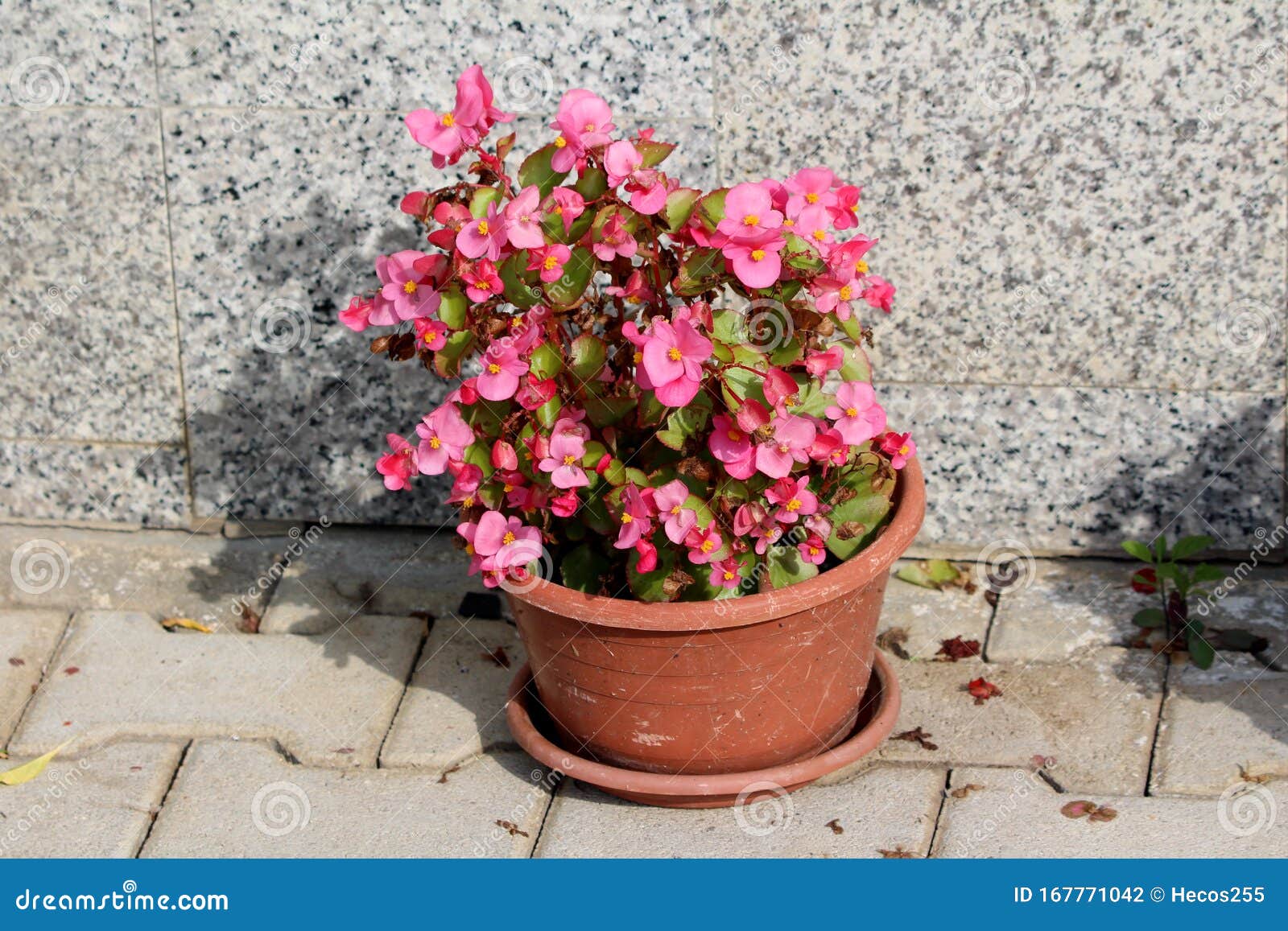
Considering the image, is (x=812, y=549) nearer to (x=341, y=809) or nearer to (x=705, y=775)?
(x=705, y=775)

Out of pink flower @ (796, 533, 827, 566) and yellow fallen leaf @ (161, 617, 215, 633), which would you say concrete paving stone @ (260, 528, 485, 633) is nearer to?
yellow fallen leaf @ (161, 617, 215, 633)

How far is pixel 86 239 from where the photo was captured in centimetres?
342

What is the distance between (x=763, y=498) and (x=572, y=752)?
2.40 feet

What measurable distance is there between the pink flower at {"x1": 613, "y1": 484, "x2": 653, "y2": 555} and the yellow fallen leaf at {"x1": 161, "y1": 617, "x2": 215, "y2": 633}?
1.35 meters

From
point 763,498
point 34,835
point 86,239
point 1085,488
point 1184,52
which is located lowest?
point 34,835

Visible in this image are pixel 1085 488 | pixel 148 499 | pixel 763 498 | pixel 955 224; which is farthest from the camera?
pixel 148 499

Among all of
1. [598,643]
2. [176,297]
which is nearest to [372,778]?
[598,643]

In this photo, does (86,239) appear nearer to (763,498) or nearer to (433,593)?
(433,593)

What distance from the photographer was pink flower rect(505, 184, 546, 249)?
7.79 feet

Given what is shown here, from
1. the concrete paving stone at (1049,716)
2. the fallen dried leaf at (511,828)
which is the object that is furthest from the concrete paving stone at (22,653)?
the concrete paving stone at (1049,716)

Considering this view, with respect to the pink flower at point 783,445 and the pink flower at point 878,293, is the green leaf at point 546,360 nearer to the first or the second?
the pink flower at point 783,445

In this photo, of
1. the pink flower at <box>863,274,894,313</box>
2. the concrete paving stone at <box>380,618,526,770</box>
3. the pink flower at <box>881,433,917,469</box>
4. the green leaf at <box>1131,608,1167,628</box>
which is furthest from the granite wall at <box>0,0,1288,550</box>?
the pink flower at <box>881,433,917,469</box>

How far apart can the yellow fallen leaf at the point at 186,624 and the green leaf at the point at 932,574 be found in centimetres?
158

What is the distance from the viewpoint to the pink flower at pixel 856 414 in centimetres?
251
